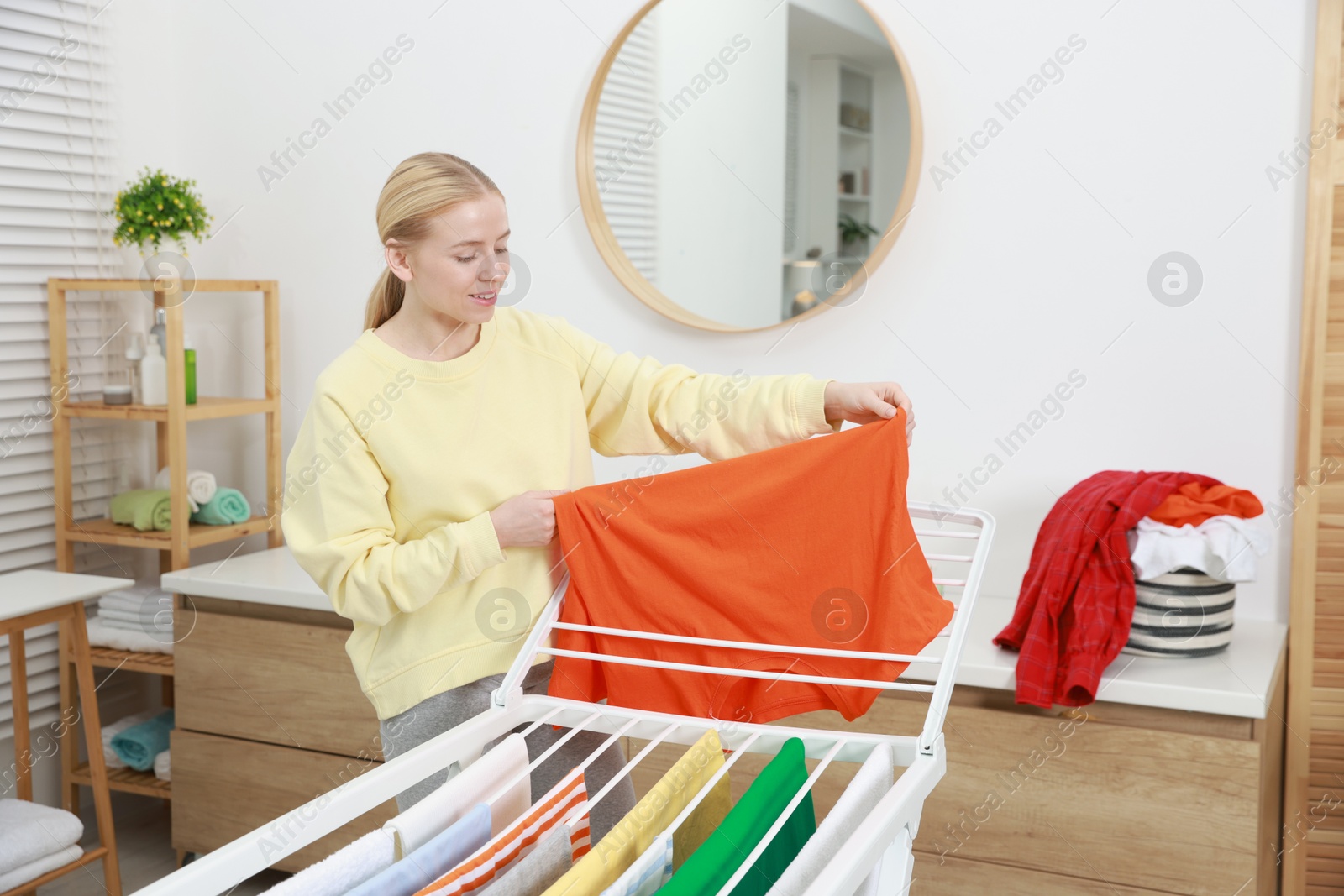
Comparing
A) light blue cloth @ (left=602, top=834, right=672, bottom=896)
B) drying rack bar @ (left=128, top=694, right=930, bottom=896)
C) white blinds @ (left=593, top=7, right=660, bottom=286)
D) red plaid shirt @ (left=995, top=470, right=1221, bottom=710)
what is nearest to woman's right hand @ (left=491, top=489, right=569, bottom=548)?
drying rack bar @ (left=128, top=694, right=930, bottom=896)

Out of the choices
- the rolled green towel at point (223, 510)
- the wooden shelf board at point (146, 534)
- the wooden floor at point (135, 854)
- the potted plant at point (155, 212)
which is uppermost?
the potted plant at point (155, 212)

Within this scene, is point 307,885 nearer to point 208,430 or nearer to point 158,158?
point 208,430

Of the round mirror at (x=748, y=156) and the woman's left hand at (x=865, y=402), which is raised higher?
the round mirror at (x=748, y=156)

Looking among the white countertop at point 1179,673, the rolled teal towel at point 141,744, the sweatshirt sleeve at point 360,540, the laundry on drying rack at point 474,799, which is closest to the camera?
the laundry on drying rack at point 474,799

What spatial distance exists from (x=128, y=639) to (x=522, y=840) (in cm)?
189

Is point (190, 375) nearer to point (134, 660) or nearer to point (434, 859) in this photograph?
point (134, 660)

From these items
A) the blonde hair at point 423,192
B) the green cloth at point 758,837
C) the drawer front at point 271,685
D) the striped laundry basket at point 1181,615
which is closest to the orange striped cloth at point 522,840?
the green cloth at point 758,837

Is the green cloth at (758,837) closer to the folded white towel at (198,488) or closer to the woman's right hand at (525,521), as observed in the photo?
the woman's right hand at (525,521)

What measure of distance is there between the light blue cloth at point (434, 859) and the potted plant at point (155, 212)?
6.44 feet

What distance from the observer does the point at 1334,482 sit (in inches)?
73.9

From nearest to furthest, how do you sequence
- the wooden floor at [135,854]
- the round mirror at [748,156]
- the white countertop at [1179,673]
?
the white countertop at [1179,673] < the round mirror at [748,156] < the wooden floor at [135,854]

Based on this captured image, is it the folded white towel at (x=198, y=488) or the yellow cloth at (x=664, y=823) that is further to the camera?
the folded white towel at (x=198, y=488)

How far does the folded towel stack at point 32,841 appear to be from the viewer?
1946mm

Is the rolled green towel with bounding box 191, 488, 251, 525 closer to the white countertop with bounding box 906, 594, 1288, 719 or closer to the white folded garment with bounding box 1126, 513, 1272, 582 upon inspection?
the white countertop with bounding box 906, 594, 1288, 719
